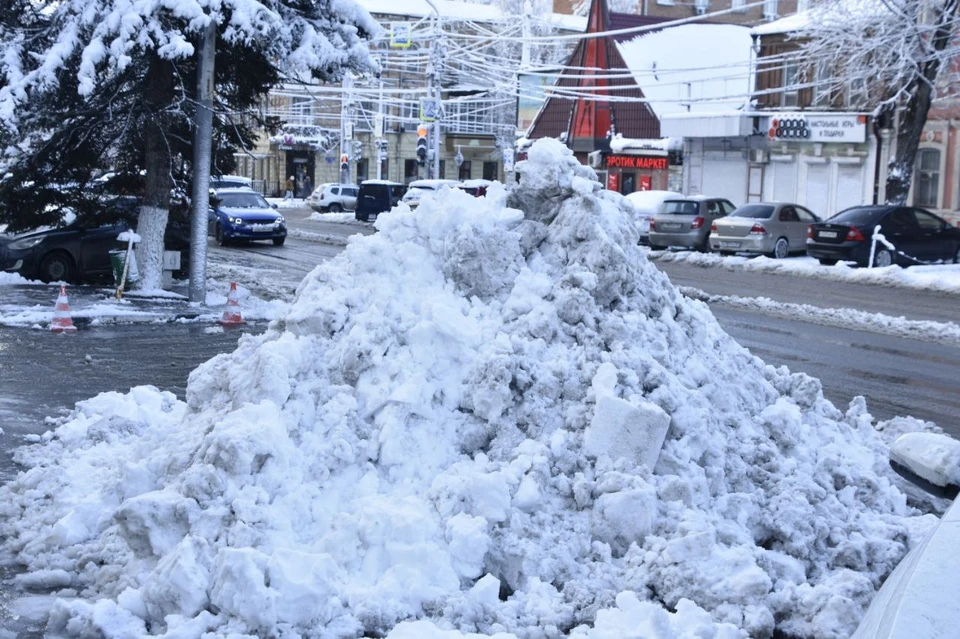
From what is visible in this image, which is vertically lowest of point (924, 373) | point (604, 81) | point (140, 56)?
point (924, 373)

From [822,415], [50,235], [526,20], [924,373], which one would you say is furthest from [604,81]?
[822,415]

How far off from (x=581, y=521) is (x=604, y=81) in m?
46.2

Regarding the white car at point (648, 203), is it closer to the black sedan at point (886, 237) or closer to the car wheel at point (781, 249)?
the car wheel at point (781, 249)

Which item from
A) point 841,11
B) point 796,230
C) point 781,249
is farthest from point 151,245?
point 841,11

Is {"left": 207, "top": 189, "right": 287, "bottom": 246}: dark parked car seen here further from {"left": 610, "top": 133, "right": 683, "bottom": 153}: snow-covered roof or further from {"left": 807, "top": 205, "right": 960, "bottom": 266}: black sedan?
{"left": 610, "top": 133, "right": 683, "bottom": 153}: snow-covered roof

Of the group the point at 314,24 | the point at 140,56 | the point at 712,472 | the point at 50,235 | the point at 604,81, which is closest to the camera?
the point at 712,472

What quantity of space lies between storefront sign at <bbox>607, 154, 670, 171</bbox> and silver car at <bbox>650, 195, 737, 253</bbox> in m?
15.1

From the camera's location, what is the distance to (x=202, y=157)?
15930mm

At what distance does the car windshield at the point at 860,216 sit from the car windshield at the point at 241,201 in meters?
15.3

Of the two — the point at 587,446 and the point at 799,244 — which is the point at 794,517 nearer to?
the point at 587,446

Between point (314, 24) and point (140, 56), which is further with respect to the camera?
point (314, 24)

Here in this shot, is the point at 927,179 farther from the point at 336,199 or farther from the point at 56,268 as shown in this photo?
the point at 336,199

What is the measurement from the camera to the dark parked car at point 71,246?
Result: 60.5 feet

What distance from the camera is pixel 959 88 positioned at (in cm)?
3172
